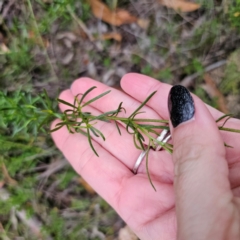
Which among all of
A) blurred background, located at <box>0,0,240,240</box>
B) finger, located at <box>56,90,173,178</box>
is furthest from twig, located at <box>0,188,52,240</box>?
finger, located at <box>56,90,173,178</box>

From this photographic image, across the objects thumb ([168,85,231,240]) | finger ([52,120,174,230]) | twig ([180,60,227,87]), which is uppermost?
thumb ([168,85,231,240])

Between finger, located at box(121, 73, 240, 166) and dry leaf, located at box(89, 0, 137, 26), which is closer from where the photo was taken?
finger, located at box(121, 73, 240, 166)

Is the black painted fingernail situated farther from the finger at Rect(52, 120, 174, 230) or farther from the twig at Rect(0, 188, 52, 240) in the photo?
the twig at Rect(0, 188, 52, 240)

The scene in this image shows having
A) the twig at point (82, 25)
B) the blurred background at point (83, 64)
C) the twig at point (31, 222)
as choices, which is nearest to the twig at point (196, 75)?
the blurred background at point (83, 64)

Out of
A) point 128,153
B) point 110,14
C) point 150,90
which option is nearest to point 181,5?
point 110,14

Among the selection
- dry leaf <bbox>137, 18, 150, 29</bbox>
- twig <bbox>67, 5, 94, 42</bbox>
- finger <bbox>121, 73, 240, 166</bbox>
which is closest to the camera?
finger <bbox>121, 73, 240, 166</bbox>

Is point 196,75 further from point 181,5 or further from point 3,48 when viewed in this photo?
point 3,48

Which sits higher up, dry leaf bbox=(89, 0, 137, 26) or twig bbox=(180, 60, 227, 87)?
dry leaf bbox=(89, 0, 137, 26)
